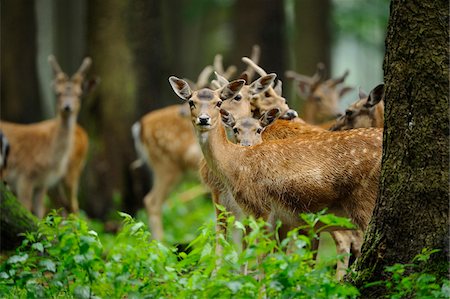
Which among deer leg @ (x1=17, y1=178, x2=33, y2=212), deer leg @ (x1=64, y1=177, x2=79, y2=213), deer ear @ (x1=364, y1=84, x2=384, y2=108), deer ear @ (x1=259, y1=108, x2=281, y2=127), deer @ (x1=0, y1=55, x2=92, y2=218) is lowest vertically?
deer leg @ (x1=64, y1=177, x2=79, y2=213)

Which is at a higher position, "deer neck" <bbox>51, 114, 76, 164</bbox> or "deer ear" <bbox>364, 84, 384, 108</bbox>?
"deer ear" <bbox>364, 84, 384, 108</bbox>

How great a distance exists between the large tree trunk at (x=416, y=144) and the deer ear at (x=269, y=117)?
2.48 m

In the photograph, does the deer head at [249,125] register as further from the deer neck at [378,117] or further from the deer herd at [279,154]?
the deer neck at [378,117]

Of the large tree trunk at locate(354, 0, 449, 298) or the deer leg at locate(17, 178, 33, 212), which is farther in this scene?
the deer leg at locate(17, 178, 33, 212)

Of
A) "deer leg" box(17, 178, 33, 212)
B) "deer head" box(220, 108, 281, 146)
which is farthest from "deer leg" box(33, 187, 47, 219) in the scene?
"deer head" box(220, 108, 281, 146)

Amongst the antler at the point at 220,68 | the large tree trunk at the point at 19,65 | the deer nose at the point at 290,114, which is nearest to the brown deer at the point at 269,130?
the deer nose at the point at 290,114

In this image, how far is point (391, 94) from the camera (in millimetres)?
6305

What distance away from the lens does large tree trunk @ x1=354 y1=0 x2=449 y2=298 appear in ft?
20.1

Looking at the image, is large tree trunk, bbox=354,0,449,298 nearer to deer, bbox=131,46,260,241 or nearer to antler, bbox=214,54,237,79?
antler, bbox=214,54,237,79

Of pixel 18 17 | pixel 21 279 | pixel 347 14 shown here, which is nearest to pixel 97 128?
pixel 18 17

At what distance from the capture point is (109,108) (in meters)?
14.7

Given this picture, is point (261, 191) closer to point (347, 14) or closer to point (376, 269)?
point (376, 269)

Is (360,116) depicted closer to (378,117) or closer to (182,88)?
(378,117)

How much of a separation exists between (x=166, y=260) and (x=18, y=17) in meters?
12.5
